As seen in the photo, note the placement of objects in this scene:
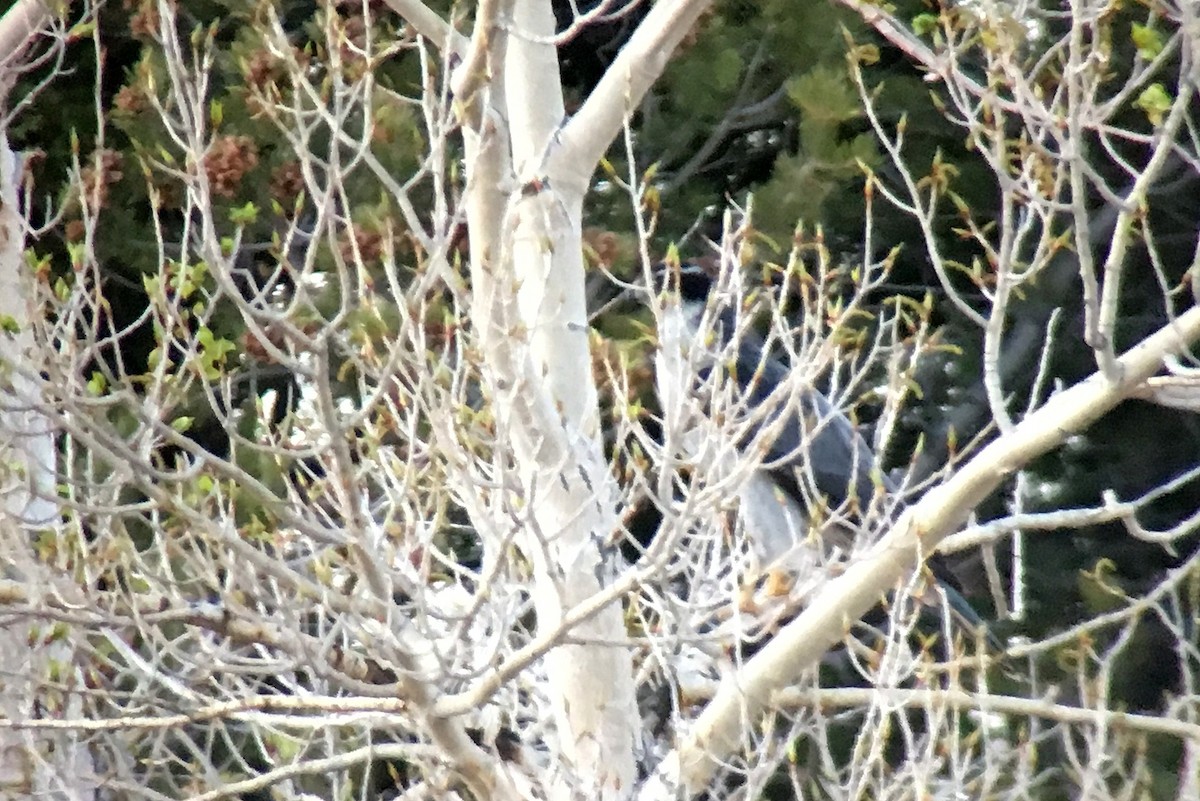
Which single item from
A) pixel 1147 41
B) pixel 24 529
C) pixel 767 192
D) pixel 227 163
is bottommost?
pixel 24 529

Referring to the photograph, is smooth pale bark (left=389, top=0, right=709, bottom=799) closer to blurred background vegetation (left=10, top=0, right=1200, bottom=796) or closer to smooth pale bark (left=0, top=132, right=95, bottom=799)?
blurred background vegetation (left=10, top=0, right=1200, bottom=796)

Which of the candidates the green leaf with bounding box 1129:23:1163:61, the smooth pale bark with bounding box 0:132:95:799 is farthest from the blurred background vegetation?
the green leaf with bounding box 1129:23:1163:61

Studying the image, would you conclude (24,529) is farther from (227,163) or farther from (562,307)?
(562,307)

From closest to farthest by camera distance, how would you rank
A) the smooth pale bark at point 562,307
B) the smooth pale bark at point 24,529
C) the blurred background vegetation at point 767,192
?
the smooth pale bark at point 24,529, the smooth pale bark at point 562,307, the blurred background vegetation at point 767,192

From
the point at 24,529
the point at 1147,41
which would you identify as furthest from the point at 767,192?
the point at 24,529

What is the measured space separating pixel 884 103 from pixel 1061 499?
6.46ft

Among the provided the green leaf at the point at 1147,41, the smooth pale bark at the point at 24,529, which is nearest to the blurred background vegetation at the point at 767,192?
the smooth pale bark at the point at 24,529

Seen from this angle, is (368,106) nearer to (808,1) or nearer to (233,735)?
(808,1)

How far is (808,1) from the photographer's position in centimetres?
535

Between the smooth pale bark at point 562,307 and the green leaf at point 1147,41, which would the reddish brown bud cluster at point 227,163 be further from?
the green leaf at point 1147,41

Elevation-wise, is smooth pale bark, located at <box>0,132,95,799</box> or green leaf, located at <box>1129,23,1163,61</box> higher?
green leaf, located at <box>1129,23,1163,61</box>

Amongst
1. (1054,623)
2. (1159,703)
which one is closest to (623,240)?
(1054,623)

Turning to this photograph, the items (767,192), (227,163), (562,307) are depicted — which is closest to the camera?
(562,307)

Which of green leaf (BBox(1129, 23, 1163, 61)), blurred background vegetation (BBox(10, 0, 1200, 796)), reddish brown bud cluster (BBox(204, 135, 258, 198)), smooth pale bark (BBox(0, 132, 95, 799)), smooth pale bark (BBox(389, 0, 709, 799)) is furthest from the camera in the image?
blurred background vegetation (BBox(10, 0, 1200, 796))
